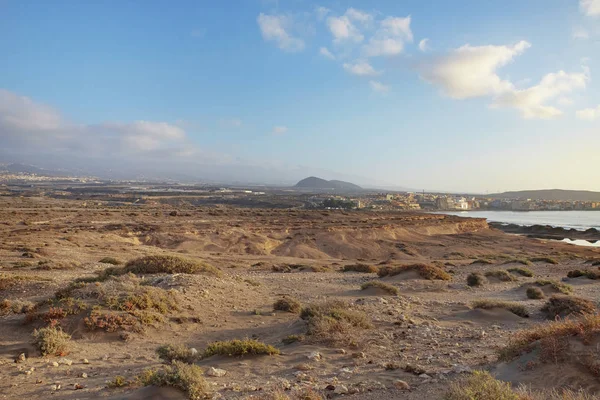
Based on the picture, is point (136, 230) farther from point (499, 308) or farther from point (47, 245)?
point (499, 308)

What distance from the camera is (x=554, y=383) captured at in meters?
5.89

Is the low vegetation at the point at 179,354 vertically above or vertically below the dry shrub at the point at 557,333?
below

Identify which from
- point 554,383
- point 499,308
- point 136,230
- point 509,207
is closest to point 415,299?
point 499,308

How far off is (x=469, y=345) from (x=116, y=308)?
9.11 meters

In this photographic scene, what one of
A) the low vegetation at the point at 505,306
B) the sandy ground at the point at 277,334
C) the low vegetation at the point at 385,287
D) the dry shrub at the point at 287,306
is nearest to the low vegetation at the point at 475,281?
the sandy ground at the point at 277,334

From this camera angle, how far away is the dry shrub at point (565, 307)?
477 inches

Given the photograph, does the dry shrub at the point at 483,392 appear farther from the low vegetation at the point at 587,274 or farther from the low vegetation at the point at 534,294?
the low vegetation at the point at 587,274

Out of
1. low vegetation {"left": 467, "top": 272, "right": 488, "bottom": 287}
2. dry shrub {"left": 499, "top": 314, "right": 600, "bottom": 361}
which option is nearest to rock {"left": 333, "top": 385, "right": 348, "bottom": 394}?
dry shrub {"left": 499, "top": 314, "right": 600, "bottom": 361}

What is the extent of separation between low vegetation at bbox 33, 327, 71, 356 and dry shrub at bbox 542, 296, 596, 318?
13189 millimetres

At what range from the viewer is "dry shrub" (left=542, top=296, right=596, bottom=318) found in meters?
12.1

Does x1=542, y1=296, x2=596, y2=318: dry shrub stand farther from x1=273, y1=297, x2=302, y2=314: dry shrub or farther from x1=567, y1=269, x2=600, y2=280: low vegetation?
x1=567, y1=269, x2=600, y2=280: low vegetation

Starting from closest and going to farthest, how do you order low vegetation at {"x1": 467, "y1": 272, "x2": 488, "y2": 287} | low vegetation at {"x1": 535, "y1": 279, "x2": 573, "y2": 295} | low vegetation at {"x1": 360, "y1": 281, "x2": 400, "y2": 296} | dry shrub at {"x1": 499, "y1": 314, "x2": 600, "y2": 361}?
dry shrub at {"x1": 499, "y1": 314, "x2": 600, "y2": 361}, low vegetation at {"x1": 360, "y1": 281, "x2": 400, "y2": 296}, low vegetation at {"x1": 535, "y1": 279, "x2": 573, "y2": 295}, low vegetation at {"x1": 467, "y1": 272, "x2": 488, "y2": 287}

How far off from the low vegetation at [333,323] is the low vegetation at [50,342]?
5390 millimetres

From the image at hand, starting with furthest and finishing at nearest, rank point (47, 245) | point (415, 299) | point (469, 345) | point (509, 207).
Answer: point (509, 207) → point (47, 245) → point (415, 299) → point (469, 345)
